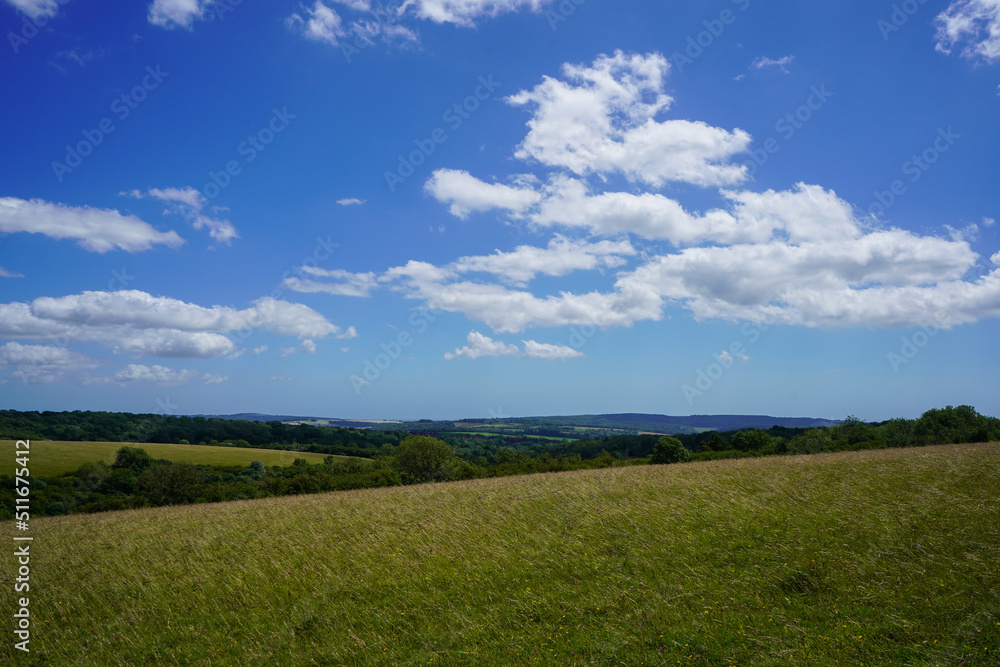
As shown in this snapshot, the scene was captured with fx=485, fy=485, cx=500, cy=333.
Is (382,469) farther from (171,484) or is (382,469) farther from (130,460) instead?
(130,460)

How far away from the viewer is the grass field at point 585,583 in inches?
252

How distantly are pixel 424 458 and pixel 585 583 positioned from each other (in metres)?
42.2

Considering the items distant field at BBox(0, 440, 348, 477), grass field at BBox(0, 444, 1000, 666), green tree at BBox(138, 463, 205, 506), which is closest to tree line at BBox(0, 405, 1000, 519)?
green tree at BBox(138, 463, 205, 506)

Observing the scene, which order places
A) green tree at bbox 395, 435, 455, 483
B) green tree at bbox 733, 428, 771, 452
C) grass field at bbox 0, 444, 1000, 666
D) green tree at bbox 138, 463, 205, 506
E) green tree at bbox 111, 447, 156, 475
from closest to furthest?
grass field at bbox 0, 444, 1000, 666 → green tree at bbox 138, 463, 205, 506 → green tree at bbox 395, 435, 455, 483 → green tree at bbox 733, 428, 771, 452 → green tree at bbox 111, 447, 156, 475

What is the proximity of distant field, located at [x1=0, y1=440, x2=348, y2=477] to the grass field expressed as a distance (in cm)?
4898

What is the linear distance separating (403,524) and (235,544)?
4.32 meters

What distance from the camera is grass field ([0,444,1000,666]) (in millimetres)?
6406

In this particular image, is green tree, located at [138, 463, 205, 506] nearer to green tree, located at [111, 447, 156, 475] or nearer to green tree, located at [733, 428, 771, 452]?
green tree, located at [111, 447, 156, 475]

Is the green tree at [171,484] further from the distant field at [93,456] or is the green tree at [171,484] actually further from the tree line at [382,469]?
the distant field at [93,456]

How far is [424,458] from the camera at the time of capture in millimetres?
48688

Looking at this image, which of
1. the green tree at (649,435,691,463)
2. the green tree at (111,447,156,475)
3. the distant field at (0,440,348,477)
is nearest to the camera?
the green tree at (649,435,691,463)

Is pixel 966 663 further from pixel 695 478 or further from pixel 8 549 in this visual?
pixel 8 549

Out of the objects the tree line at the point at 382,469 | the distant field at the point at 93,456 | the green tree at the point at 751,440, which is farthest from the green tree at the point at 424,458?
the green tree at the point at 751,440

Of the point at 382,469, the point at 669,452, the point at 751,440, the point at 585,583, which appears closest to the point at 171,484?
the point at 382,469
